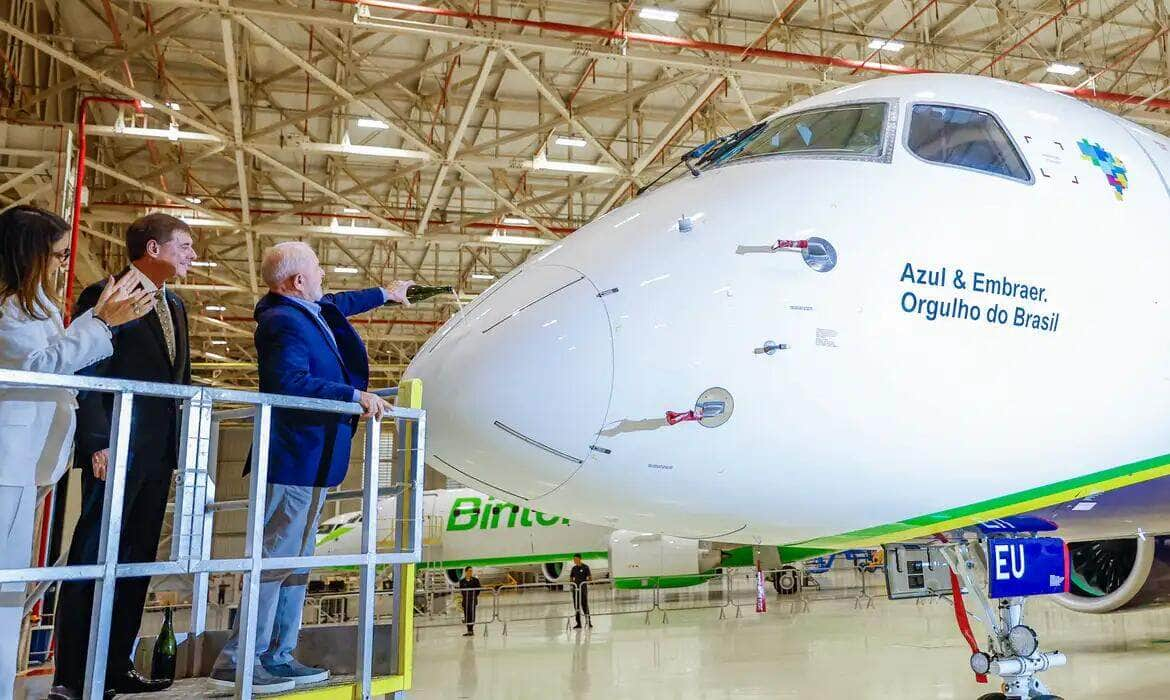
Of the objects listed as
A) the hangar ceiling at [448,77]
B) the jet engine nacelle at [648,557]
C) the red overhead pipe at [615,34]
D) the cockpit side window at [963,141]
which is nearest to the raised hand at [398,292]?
the cockpit side window at [963,141]

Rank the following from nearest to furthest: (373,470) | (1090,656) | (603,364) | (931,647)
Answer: (373,470) < (603,364) < (1090,656) < (931,647)

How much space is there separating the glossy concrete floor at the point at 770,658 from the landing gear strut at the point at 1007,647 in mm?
4404

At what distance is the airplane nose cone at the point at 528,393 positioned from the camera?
4426 mm

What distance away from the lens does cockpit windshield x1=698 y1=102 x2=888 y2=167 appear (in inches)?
215

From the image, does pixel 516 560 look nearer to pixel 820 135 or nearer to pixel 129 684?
pixel 820 135

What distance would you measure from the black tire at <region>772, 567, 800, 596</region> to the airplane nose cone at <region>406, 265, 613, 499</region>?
2437 cm

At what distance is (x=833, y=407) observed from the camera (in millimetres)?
4734

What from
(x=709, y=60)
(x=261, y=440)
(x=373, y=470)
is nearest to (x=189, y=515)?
(x=261, y=440)

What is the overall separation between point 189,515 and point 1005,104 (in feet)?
16.5

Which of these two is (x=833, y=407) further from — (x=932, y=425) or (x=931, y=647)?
(x=931, y=647)

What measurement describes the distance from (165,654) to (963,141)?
496 centimetres

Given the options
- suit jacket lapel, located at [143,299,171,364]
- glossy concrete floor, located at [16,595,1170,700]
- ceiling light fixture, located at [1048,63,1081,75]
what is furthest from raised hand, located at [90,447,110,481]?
ceiling light fixture, located at [1048,63,1081,75]

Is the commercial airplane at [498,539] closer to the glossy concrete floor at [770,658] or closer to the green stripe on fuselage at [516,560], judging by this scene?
the green stripe on fuselage at [516,560]

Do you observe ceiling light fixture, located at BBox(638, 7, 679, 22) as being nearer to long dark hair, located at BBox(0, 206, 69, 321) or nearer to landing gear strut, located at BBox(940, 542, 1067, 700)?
landing gear strut, located at BBox(940, 542, 1067, 700)
